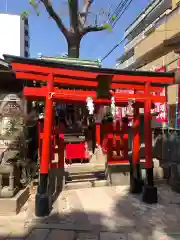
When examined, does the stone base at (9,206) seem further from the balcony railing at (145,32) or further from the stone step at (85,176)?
the balcony railing at (145,32)

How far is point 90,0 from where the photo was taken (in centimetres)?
1314

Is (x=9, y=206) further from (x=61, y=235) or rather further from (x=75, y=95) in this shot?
(x=75, y=95)

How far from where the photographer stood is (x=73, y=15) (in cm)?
1227

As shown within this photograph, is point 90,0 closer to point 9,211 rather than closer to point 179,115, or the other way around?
point 179,115

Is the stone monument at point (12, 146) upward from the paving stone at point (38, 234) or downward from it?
upward

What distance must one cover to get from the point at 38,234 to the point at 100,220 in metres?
1.31

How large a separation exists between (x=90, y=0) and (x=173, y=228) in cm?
1153

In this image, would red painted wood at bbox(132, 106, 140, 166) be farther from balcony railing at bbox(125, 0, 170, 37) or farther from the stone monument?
balcony railing at bbox(125, 0, 170, 37)

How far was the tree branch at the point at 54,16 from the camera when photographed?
11.7m

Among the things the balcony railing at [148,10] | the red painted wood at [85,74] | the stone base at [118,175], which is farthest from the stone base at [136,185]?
the balcony railing at [148,10]

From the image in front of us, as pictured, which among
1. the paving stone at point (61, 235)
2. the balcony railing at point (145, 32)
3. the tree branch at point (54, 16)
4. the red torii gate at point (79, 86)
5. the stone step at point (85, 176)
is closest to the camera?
the paving stone at point (61, 235)

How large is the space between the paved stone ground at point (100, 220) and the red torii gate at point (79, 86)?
0.38 metres

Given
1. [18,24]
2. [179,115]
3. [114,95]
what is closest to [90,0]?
[179,115]

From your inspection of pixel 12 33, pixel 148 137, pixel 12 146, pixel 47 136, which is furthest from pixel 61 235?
pixel 12 33
